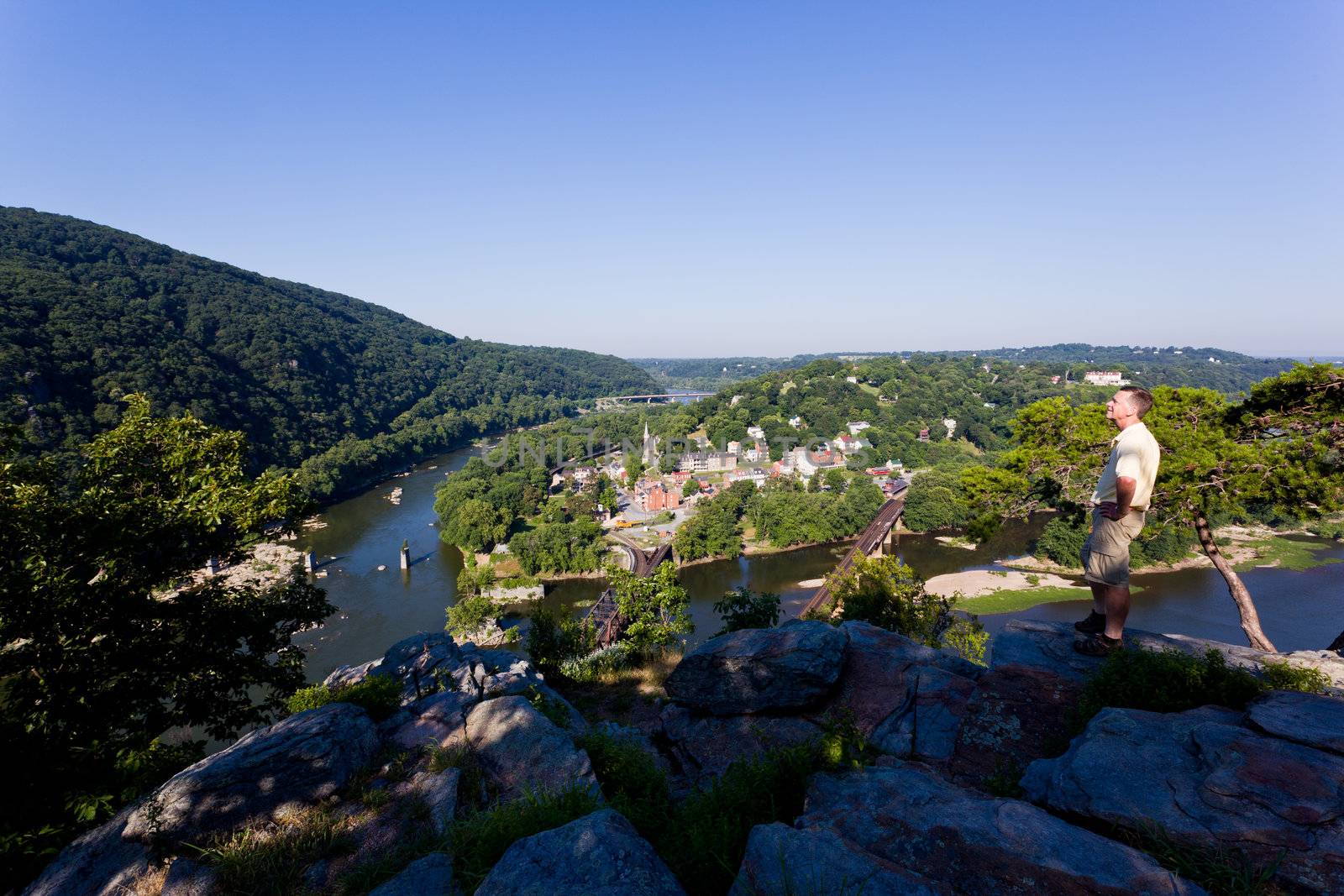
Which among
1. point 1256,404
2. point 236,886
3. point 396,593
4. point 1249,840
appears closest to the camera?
point 1249,840

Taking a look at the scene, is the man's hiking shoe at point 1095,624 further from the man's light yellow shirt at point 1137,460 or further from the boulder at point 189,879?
Answer: the boulder at point 189,879

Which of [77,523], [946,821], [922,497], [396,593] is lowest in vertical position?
[396,593]

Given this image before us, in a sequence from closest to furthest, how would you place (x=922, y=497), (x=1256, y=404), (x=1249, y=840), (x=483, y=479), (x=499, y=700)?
(x=1249, y=840) → (x=499, y=700) → (x=1256, y=404) → (x=922, y=497) → (x=483, y=479)

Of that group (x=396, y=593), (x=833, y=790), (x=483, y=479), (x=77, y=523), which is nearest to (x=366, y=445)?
(x=483, y=479)

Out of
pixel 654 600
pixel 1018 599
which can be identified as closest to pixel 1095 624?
pixel 654 600

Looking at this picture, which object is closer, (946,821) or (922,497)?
(946,821)

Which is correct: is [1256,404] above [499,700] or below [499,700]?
above

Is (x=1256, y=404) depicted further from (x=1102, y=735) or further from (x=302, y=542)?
(x=302, y=542)

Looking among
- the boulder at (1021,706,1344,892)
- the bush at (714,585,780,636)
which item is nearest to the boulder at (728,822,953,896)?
the boulder at (1021,706,1344,892)
